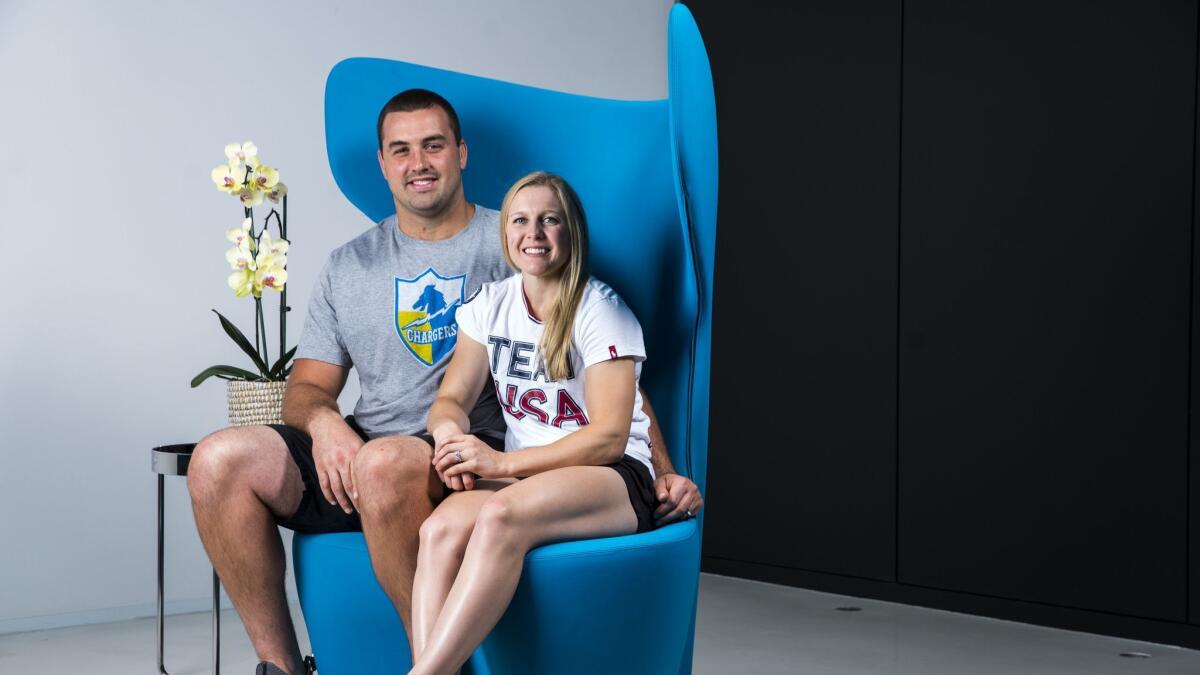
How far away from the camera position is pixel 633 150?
7.84 ft

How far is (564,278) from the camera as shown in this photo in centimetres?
209

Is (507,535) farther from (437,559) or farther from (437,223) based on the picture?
(437,223)

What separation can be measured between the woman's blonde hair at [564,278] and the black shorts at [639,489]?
0.18 m

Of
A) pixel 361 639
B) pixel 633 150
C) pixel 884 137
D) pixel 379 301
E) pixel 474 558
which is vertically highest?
pixel 884 137

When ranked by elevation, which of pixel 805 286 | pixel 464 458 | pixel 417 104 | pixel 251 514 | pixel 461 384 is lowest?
pixel 251 514

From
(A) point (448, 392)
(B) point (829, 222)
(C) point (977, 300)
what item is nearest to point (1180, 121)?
(C) point (977, 300)

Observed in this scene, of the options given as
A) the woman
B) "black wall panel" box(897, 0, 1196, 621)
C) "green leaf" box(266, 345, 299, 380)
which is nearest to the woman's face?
the woman

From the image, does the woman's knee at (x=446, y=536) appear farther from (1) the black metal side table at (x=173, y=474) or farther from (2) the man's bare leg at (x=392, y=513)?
(1) the black metal side table at (x=173, y=474)

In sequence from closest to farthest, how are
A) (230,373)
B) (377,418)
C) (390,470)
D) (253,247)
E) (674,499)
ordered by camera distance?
1. (390,470)
2. (674,499)
3. (377,418)
4. (253,247)
5. (230,373)

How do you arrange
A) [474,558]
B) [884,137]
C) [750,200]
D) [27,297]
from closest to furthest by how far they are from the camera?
1. [474,558]
2. [27,297]
3. [884,137]
4. [750,200]

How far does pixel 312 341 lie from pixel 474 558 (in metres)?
0.71

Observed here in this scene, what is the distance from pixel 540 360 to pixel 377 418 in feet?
1.20

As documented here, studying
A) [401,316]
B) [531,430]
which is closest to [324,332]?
[401,316]

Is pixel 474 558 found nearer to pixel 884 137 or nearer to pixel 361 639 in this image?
pixel 361 639
